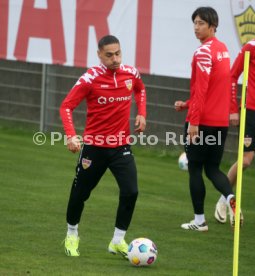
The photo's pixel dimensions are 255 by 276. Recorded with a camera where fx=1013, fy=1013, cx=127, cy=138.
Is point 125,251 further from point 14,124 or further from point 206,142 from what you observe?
point 14,124

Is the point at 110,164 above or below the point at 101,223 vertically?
above

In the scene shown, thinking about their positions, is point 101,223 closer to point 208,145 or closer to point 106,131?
point 208,145

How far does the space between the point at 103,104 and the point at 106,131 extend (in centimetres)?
24

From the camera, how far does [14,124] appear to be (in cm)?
1903

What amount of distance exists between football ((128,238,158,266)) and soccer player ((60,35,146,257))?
13.8 inches

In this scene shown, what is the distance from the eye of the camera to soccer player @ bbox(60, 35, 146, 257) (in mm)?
8938

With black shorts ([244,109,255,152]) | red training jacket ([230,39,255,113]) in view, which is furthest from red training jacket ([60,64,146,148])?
black shorts ([244,109,255,152])

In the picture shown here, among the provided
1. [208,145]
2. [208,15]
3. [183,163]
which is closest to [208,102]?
[208,145]

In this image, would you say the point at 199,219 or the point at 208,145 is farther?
the point at 199,219

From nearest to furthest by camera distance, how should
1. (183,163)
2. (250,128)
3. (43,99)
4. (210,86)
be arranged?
(210,86), (250,128), (183,163), (43,99)

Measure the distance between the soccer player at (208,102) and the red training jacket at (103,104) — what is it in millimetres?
1243

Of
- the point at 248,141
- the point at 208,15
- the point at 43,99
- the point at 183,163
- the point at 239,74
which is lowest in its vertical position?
the point at 183,163

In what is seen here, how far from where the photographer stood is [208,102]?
10336mm

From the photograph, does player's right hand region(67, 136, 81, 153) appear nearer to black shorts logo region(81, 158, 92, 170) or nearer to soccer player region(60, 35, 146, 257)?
soccer player region(60, 35, 146, 257)
